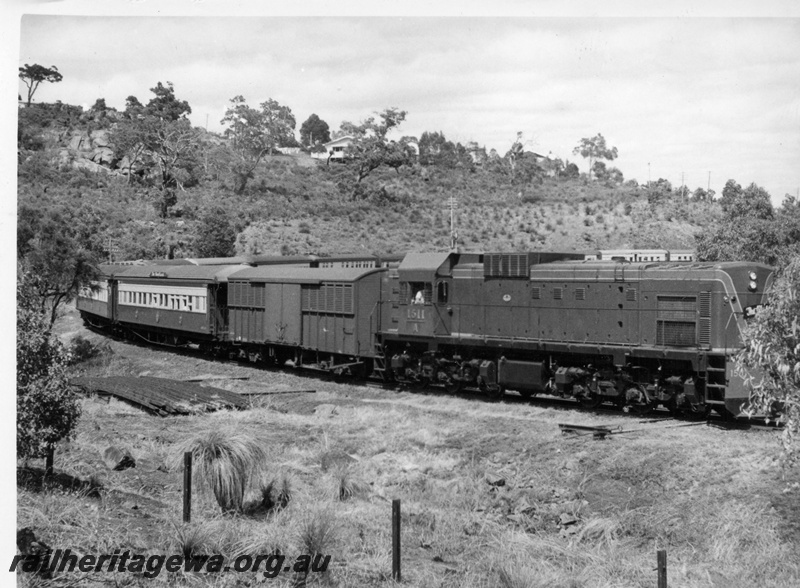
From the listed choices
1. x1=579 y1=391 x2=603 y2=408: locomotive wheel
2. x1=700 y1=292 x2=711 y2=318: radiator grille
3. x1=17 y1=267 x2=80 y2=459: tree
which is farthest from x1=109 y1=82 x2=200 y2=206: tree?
x1=700 y1=292 x2=711 y2=318: radiator grille

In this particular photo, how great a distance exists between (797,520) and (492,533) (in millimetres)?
4148

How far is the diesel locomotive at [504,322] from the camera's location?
14719 millimetres

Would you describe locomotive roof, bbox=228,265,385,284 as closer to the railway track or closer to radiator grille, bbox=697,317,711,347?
the railway track

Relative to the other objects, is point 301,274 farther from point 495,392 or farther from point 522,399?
point 522,399

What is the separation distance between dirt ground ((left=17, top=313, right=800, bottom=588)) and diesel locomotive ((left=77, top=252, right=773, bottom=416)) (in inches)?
40.3

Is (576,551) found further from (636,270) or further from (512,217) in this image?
(512,217)

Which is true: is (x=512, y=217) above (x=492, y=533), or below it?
above

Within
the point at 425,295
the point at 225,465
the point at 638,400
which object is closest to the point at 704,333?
the point at 638,400

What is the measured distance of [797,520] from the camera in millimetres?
9859

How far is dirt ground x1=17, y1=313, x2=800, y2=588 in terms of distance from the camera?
7.91 meters

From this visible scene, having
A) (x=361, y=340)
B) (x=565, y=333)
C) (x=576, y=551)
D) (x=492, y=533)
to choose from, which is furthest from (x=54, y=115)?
(x=576, y=551)

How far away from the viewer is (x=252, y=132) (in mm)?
32906

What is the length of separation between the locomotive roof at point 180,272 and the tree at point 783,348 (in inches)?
835

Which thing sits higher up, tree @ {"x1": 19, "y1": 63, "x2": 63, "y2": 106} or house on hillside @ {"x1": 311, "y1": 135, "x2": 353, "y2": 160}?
house on hillside @ {"x1": 311, "y1": 135, "x2": 353, "y2": 160}
